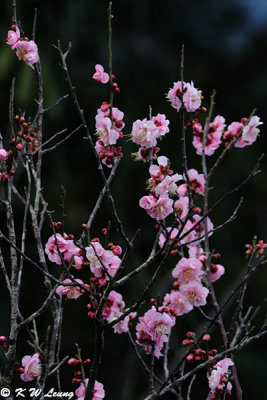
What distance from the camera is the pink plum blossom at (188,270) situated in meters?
1.40

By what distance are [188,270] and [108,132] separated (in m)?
0.38

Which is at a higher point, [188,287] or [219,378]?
[188,287]

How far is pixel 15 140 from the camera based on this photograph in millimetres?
1330

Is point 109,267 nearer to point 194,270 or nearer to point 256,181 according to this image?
point 194,270

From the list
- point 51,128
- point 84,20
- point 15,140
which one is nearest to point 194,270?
point 15,140

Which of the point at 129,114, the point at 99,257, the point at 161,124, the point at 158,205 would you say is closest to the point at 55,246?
the point at 99,257

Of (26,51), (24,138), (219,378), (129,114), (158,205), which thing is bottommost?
(219,378)

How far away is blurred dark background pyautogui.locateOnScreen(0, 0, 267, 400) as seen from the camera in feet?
13.8

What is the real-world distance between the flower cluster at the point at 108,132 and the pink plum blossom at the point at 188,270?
0.29 metres

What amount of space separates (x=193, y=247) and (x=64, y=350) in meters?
3.20

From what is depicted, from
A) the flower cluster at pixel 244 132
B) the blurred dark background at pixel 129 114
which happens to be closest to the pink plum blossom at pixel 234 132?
the flower cluster at pixel 244 132

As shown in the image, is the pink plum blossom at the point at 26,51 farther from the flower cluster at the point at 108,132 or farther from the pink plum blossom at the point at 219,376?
the pink plum blossom at the point at 219,376

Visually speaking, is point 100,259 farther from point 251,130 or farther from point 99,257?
point 251,130

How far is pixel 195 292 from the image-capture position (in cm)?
140
